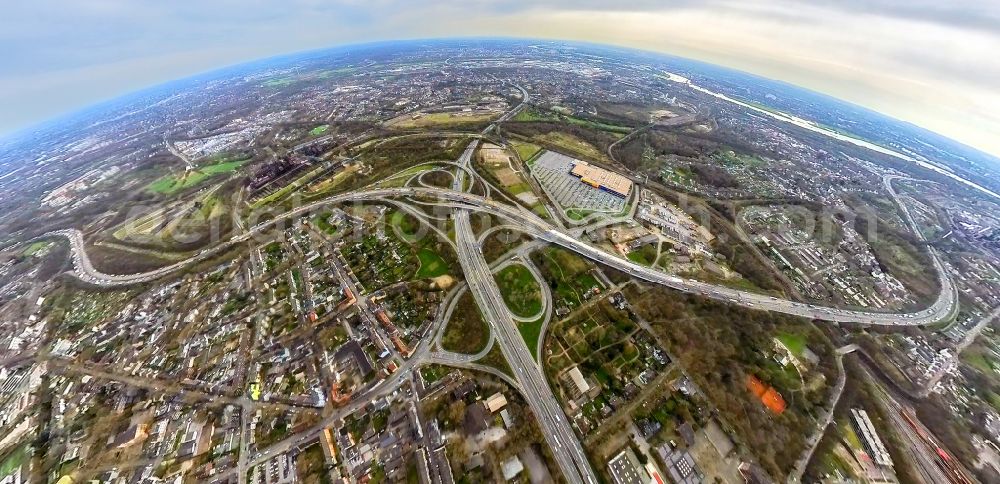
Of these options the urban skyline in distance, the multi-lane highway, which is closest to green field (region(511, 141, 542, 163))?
the urban skyline in distance

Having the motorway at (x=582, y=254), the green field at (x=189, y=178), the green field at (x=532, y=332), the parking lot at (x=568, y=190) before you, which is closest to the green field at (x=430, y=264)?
the motorway at (x=582, y=254)

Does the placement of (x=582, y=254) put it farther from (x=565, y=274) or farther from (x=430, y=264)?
(x=430, y=264)

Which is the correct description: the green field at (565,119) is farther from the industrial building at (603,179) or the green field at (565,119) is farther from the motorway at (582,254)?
the motorway at (582,254)

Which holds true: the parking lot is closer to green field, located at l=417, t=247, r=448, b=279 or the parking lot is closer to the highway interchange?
the highway interchange

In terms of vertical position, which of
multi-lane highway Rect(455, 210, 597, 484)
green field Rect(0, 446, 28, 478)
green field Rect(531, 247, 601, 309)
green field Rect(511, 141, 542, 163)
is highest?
green field Rect(511, 141, 542, 163)

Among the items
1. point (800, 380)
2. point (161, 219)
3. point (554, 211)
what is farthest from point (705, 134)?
point (161, 219)

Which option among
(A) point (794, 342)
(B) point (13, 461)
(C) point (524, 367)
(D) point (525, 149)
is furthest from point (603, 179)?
(B) point (13, 461)
